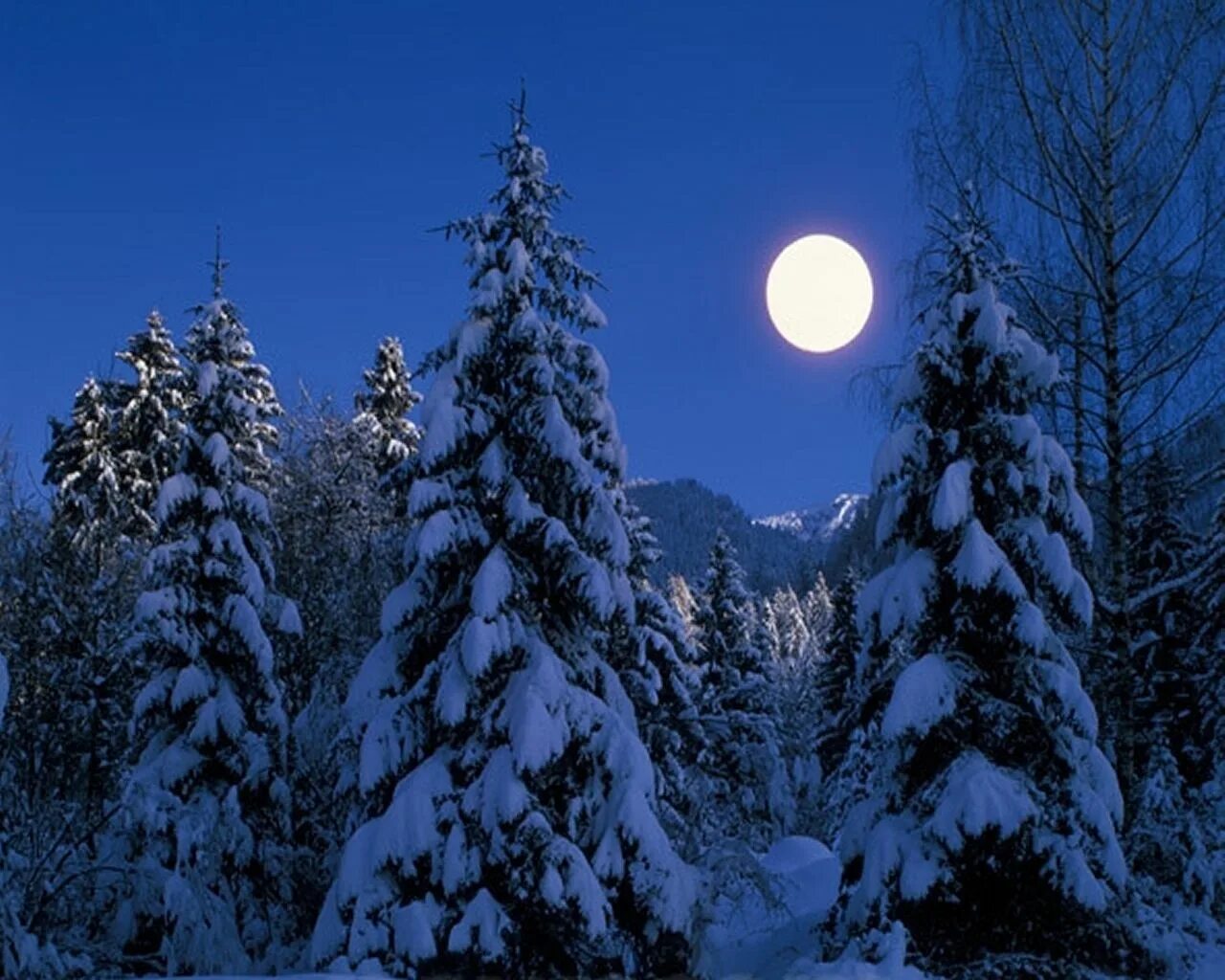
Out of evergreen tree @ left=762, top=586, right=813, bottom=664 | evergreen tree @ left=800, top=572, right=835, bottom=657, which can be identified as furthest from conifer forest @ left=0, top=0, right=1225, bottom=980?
evergreen tree @ left=800, top=572, right=835, bottom=657

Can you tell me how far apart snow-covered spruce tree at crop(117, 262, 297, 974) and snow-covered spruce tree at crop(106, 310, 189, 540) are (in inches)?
561

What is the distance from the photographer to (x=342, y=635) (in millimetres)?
22078

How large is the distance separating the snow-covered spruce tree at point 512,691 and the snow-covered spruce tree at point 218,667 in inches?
193

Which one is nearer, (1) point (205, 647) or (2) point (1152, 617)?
(1) point (205, 647)

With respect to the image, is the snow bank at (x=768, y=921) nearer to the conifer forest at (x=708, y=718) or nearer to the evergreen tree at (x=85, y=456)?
the conifer forest at (x=708, y=718)

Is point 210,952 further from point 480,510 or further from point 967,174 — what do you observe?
point 967,174

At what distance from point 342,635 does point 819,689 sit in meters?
25.6

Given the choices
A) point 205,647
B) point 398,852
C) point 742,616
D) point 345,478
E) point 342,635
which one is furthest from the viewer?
point 742,616

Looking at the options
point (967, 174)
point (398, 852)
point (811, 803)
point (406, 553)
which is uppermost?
point (967, 174)

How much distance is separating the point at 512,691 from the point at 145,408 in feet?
88.8

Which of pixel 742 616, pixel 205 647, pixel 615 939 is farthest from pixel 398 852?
pixel 742 616

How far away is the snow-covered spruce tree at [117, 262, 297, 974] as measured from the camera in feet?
54.3

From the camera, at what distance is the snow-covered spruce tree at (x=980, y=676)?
10781 millimetres

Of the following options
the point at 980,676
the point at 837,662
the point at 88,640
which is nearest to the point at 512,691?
the point at 980,676
